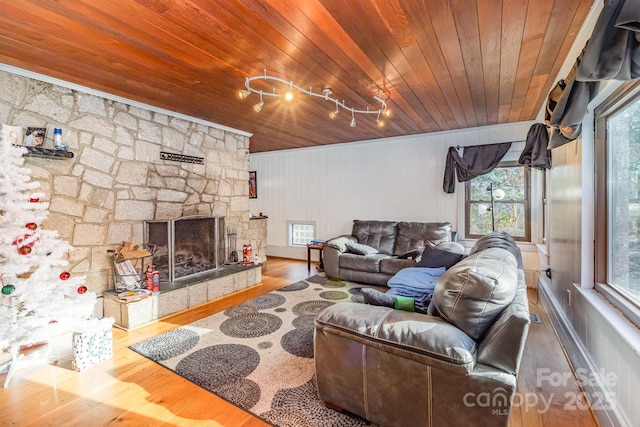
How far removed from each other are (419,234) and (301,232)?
8.89ft

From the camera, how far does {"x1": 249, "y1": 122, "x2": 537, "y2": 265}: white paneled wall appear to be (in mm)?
4934

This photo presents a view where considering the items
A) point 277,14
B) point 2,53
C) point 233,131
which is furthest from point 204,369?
point 233,131

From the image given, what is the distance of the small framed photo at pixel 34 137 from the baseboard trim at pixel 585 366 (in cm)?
447

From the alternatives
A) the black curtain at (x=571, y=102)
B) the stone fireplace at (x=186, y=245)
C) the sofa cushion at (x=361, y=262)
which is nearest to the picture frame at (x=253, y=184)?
the stone fireplace at (x=186, y=245)

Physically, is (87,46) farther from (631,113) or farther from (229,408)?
(631,113)

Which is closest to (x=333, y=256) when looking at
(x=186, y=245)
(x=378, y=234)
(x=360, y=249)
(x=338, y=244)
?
(x=338, y=244)

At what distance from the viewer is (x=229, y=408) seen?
182cm

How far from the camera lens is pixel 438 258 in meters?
3.42

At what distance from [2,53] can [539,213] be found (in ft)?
19.8

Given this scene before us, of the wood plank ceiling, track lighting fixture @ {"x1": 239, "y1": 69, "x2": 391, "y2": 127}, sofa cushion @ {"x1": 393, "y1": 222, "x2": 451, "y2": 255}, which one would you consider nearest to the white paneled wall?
sofa cushion @ {"x1": 393, "y1": 222, "x2": 451, "y2": 255}

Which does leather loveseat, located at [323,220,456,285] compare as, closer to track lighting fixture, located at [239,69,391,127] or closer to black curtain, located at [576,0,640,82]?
track lighting fixture, located at [239,69,391,127]

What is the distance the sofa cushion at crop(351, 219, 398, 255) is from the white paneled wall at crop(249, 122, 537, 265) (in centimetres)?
38

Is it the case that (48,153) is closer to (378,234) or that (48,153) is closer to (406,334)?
(406,334)

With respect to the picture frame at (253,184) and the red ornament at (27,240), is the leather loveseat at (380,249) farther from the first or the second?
the red ornament at (27,240)
